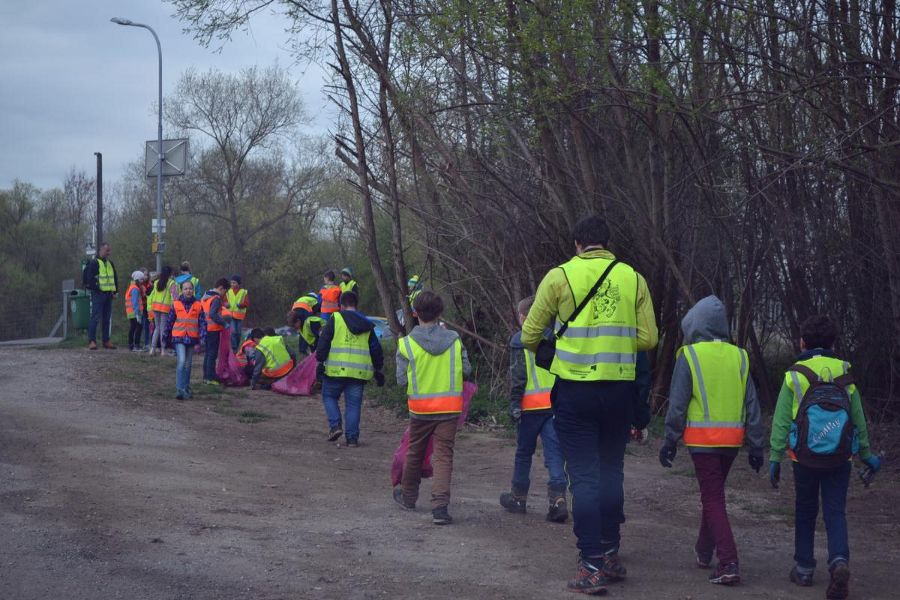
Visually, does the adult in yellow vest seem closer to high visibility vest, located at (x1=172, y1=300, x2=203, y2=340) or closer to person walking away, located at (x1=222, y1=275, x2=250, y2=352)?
high visibility vest, located at (x1=172, y1=300, x2=203, y2=340)

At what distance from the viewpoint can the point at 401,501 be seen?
26.9 ft

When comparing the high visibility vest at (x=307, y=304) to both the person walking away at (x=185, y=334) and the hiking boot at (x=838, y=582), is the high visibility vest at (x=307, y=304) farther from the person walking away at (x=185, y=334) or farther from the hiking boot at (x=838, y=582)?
the hiking boot at (x=838, y=582)

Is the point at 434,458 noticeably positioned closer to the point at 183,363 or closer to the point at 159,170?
the point at 183,363

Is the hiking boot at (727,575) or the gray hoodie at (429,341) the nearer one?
the hiking boot at (727,575)

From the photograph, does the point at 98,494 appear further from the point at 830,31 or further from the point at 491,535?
the point at 830,31

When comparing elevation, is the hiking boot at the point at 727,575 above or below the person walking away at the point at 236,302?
below

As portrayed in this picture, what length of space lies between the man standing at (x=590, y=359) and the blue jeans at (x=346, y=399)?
5442 millimetres

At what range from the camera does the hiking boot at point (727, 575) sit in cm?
603

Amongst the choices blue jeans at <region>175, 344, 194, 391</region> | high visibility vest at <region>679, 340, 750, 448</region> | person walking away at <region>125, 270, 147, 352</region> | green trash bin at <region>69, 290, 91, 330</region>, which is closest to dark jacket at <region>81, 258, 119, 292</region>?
person walking away at <region>125, 270, 147, 352</region>

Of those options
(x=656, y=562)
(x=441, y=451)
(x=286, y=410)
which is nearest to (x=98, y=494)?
(x=441, y=451)

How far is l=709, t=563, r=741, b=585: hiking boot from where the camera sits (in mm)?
6027

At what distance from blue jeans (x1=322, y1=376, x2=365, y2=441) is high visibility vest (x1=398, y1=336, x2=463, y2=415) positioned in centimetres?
317

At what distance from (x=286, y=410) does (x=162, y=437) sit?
3732 millimetres

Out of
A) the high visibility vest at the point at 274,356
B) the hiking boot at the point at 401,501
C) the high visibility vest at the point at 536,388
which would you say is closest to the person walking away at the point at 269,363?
the high visibility vest at the point at 274,356
